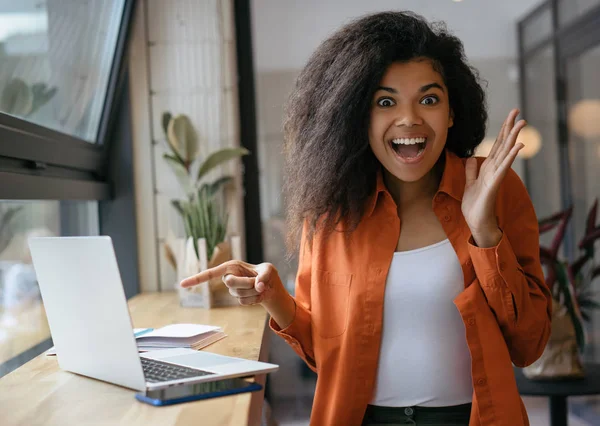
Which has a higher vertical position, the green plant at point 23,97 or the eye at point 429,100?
the green plant at point 23,97

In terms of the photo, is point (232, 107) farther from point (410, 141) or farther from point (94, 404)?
point (94, 404)

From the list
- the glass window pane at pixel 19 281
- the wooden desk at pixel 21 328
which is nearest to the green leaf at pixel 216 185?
the glass window pane at pixel 19 281

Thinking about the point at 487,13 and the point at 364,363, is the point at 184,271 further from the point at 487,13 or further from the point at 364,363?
the point at 487,13

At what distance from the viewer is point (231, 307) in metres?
2.52

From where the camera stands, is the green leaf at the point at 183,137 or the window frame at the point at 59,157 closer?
the window frame at the point at 59,157

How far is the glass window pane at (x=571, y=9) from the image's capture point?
3133mm

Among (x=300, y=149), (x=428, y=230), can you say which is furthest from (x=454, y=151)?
(x=300, y=149)

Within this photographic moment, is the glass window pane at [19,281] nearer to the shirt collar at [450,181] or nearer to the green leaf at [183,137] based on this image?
the green leaf at [183,137]

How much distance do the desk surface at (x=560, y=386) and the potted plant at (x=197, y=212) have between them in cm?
104

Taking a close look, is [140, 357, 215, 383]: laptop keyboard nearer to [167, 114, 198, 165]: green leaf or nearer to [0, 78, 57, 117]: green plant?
[0, 78, 57, 117]: green plant

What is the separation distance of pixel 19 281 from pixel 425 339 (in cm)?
122

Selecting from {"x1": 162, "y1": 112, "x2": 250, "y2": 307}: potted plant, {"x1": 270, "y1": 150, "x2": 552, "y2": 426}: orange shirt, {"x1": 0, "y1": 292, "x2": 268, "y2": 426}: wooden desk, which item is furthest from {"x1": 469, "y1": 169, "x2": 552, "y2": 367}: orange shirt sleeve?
{"x1": 162, "y1": 112, "x2": 250, "y2": 307}: potted plant

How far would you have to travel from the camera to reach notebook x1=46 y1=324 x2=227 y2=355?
1.62 m

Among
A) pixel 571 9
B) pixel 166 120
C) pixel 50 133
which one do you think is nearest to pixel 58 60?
pixel 50 133
